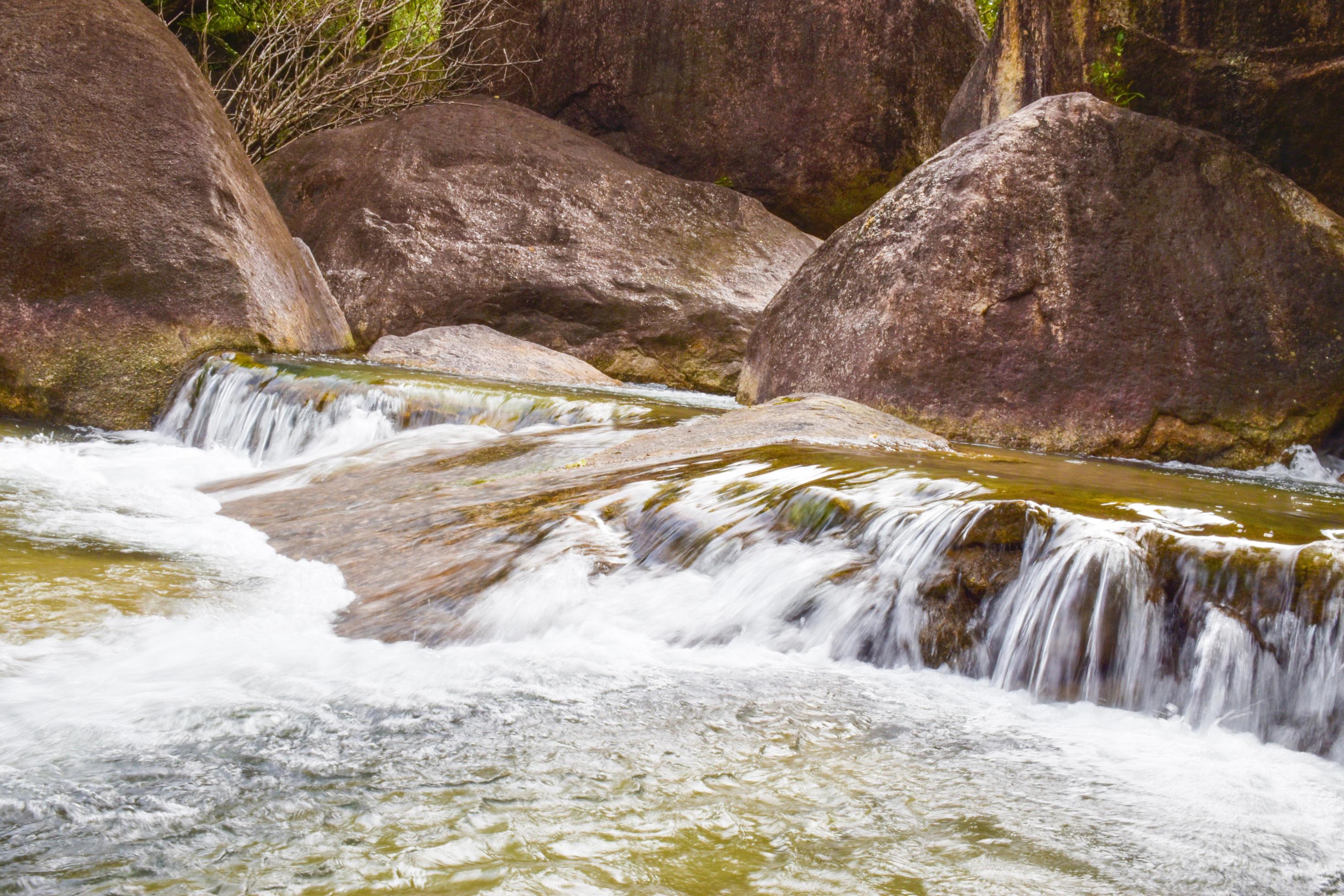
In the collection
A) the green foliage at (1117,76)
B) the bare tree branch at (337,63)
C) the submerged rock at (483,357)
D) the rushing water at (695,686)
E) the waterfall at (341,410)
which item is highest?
the bare tree branch at (337,63)

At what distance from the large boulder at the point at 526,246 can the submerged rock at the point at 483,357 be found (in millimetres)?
739

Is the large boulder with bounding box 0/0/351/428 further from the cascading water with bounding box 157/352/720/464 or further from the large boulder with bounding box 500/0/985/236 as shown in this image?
the large boulder with bounding box 500/0/985/236

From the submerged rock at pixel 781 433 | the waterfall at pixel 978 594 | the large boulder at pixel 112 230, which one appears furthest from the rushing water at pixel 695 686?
the large boulder at pixel 112 230

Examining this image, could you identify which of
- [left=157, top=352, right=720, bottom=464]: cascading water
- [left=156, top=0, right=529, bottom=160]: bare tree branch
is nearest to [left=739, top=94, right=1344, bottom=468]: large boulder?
[left=157, top=352, right=720, bottom=464]: cascading water

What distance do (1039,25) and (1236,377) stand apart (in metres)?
2.68

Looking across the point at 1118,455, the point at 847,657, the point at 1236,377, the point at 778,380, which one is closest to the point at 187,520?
the point at 847,657

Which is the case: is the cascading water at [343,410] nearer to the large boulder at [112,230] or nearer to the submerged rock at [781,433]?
the large boulder at [112,230]

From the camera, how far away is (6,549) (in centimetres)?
365

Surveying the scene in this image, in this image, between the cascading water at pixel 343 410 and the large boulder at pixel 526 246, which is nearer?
the cascading water at pixel 343 410

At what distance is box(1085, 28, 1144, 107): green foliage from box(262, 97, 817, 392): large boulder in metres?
4.31

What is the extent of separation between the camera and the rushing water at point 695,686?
5.98ft

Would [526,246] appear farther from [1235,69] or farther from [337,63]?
[1235,69]

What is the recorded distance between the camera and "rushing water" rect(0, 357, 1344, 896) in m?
1.82

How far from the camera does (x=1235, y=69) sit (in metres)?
6.09
